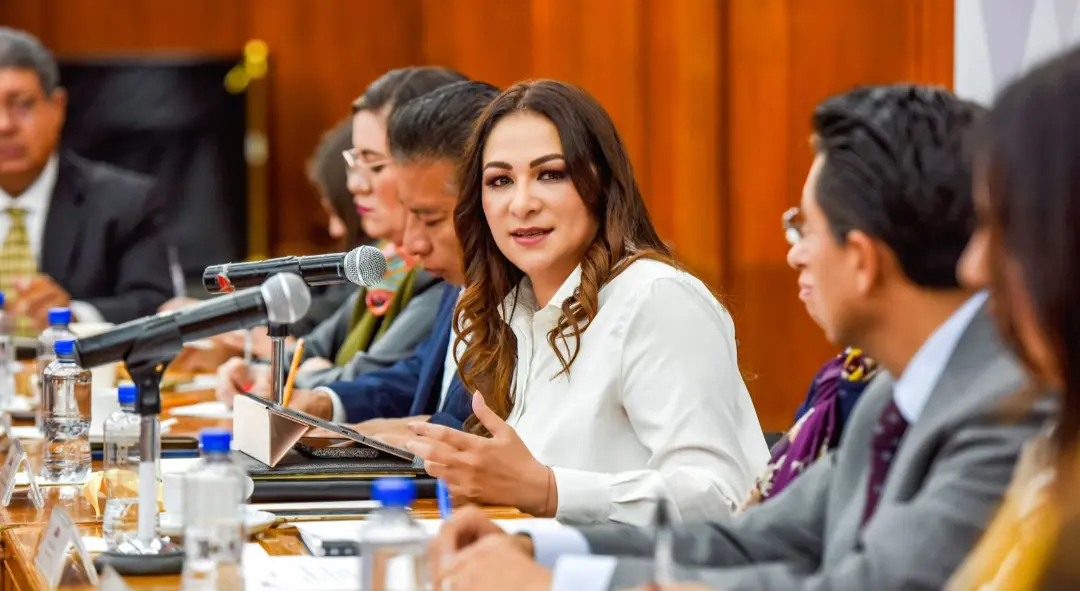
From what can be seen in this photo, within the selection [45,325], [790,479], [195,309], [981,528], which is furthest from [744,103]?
[981,528]

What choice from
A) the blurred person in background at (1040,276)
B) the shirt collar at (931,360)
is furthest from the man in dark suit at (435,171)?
the blurred person in background at (1040,276)

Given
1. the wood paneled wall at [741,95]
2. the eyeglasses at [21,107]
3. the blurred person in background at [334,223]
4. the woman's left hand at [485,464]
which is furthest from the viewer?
the eyeglasses at [21,107]

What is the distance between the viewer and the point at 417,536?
1.45 meters

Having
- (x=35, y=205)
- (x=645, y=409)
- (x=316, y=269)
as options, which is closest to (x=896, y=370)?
(x=645, y=409)

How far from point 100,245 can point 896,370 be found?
163 inches

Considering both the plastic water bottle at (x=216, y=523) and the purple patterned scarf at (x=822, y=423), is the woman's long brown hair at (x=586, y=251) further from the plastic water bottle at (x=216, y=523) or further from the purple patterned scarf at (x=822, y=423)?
the plastic water bottle at (x=216, y=523)

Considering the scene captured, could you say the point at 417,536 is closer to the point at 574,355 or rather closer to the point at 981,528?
the point at 981,528

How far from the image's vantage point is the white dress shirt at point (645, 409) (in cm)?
214

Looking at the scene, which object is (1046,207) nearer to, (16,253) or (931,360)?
(931,360)

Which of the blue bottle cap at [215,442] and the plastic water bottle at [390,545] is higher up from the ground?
the blue bottle cap at [215,442]

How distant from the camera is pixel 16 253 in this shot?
5.06 metres

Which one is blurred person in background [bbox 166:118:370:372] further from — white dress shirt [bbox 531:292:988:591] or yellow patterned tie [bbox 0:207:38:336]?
white dress shirt [bbox 531:292:988:591]

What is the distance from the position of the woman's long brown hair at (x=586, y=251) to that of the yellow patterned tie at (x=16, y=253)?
9.54 ft

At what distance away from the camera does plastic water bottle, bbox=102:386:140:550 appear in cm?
191
